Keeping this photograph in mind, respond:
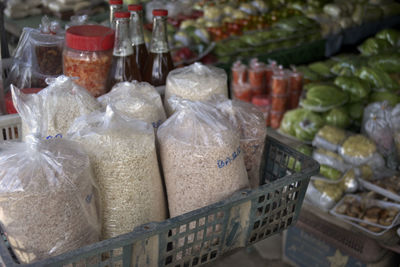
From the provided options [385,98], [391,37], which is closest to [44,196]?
[385,98]

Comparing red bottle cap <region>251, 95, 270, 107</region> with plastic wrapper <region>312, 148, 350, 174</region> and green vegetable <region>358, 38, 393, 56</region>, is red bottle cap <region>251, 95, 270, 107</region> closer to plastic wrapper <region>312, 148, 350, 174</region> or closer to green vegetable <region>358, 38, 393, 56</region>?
plastic wrapper <region>312, 148, 350, 174</region>

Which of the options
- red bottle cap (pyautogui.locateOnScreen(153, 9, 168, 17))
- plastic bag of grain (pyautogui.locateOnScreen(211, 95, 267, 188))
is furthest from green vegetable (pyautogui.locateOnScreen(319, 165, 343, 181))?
red bottle cap (pyautogui.locateOnScreen(153, 9, 168, 17))

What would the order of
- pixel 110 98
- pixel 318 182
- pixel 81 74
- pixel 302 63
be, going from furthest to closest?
pixel 302 63 → pixel 318 182 → pixel 81 74 → pixel 110 98

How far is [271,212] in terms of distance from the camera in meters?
0.84

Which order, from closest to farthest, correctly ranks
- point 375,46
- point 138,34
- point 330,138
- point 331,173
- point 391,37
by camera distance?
point 138,34 → point 331,173 → point 330,138 → point 375,46 → point 391,37

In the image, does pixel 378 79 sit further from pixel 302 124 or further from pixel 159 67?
pixel 159 67

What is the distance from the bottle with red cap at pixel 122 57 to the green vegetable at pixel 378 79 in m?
2.07

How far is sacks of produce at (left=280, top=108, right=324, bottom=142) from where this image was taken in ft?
7.57

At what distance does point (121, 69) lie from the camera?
101cm

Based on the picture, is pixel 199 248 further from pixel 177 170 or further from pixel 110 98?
pixel 110 98

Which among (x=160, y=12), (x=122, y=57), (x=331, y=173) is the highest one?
(x=160, y=12)

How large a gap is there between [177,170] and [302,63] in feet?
10.1

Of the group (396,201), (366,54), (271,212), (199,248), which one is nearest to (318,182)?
(396,201)

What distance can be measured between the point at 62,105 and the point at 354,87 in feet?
6.99
